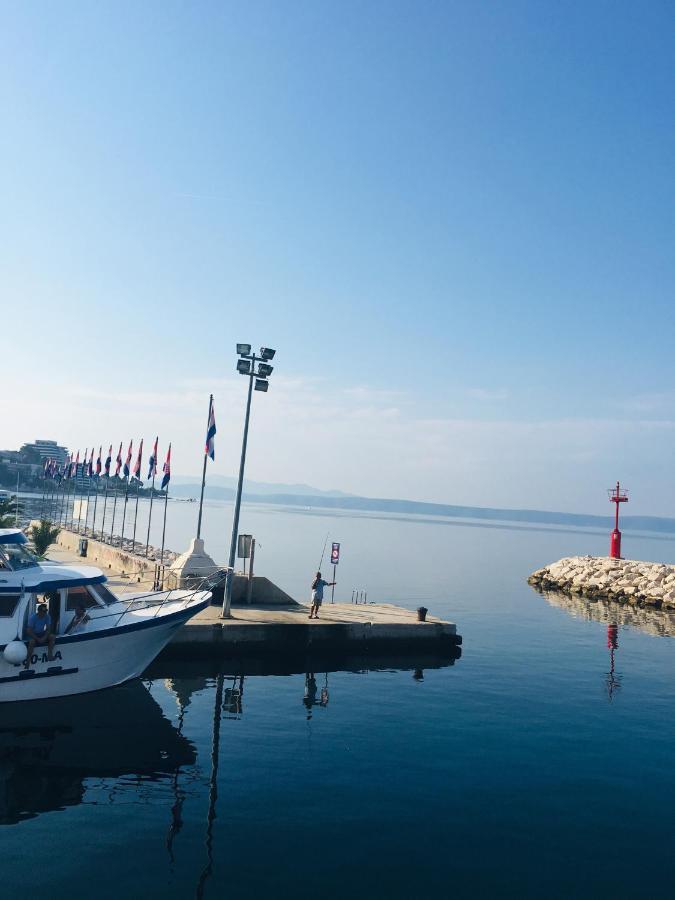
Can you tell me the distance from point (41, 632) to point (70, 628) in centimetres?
98

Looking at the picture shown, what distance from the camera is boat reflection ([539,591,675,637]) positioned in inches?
1614

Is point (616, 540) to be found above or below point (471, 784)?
above

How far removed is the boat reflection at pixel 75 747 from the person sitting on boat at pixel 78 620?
211 centimetres

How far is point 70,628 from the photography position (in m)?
19.3

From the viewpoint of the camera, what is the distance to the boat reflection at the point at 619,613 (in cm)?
4100

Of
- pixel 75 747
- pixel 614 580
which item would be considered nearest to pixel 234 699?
pixel 75 747

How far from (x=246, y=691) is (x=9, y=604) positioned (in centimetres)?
774

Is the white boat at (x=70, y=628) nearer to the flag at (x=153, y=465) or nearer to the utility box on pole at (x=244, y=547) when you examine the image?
the utility box on pole at (x=244, y=547)

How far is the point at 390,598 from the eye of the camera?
52.7m

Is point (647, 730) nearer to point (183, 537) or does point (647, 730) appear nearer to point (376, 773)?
point (376, 773)

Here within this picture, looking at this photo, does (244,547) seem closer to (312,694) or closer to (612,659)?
(312,694)

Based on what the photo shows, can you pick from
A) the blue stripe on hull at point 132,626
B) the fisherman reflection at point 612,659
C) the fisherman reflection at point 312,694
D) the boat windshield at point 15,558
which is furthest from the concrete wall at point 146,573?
the fisherman reflection at point 612,659

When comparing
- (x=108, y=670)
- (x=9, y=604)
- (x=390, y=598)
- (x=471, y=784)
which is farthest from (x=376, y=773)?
(x=390, y=598)

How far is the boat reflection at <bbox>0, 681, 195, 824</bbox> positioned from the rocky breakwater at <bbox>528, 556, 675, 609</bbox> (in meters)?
43.3
